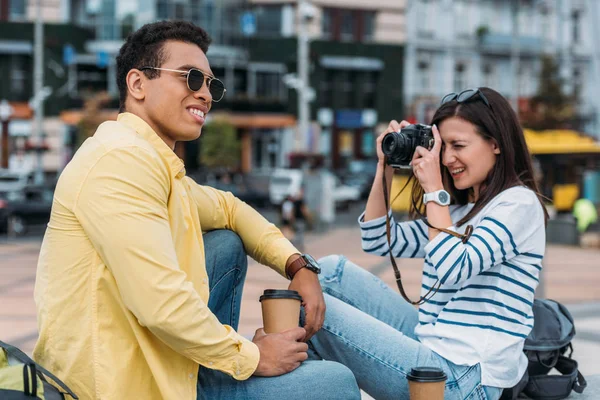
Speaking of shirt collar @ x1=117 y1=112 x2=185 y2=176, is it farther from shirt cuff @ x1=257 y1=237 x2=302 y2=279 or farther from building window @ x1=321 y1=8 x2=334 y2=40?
building window @ x1=321 y1=8 x2=334 y2=40

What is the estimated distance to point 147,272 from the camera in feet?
7.14

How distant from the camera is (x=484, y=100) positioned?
298cm

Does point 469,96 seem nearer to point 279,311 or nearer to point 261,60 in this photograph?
point 279,311

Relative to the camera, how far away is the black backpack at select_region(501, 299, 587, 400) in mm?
3141

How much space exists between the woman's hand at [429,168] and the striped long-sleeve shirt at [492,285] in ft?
0.55

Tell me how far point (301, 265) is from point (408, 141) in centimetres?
58

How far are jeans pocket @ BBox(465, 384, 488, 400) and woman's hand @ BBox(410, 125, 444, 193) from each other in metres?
0.68

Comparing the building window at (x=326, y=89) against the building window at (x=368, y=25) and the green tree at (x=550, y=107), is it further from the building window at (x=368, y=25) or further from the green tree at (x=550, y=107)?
the green tree at (x=550, y=107)

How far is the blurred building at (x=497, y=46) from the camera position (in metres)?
40.4

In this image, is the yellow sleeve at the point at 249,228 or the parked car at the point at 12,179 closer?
the yellow sleeve at the point at 249,228

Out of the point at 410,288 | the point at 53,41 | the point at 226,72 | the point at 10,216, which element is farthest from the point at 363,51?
the point at 410,288

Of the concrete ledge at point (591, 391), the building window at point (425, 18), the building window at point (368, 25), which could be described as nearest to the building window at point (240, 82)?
the building window at point (368, 25)

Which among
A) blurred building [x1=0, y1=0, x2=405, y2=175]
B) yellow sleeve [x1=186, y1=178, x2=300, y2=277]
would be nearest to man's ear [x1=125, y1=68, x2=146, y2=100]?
yellow sleeve [x1=186, y1=178, x2=300, y2=277]

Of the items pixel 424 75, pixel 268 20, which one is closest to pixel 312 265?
pixel 268 20
